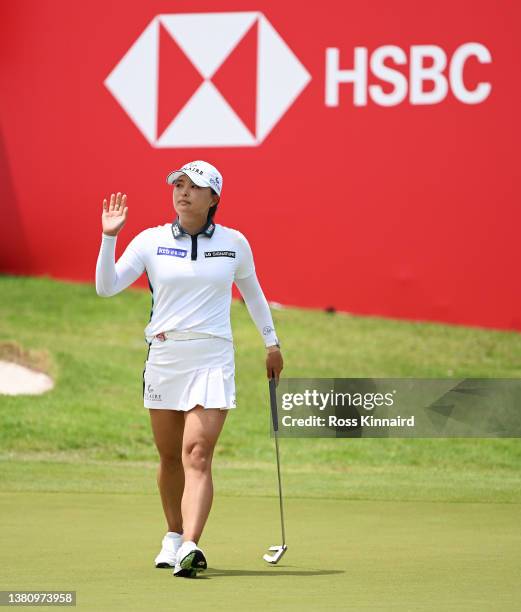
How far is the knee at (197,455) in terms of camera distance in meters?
6.25

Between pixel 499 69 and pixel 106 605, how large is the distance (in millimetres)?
13551

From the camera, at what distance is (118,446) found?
13.2 m

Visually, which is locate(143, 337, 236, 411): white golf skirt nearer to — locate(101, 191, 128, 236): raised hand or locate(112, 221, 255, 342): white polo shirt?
locate(112, 221, 255, 342): white polo shirt

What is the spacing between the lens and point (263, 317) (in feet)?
22.5

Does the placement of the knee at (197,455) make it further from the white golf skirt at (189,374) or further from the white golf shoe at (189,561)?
the white golf shoe at (189,561)

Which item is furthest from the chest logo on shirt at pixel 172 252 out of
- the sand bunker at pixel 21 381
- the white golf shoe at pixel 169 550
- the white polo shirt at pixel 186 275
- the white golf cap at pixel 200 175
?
the sand bunker at pixel 21 381

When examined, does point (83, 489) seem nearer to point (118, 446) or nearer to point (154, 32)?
point (118, 446)

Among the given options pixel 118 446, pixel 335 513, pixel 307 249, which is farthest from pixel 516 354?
pixel 335 513

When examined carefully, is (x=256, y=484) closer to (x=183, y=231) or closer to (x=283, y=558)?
(x=283, y=558)

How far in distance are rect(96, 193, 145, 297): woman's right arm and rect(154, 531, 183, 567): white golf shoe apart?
117cm

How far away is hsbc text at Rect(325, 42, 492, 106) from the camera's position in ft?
57.6

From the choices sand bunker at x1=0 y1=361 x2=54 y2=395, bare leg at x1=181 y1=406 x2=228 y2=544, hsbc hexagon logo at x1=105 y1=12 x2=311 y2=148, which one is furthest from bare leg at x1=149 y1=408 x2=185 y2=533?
hsbc hexagon logo at x1=105 y1=12 x2=311 y2=148

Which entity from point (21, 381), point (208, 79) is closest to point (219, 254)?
point (21, 381)

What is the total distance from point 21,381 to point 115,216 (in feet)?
30.3
